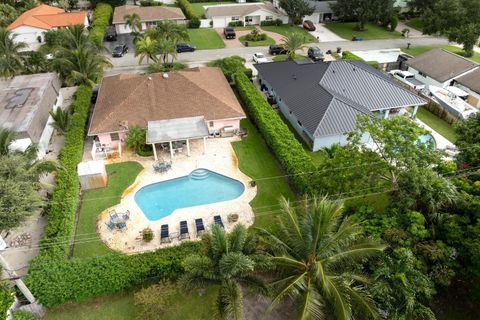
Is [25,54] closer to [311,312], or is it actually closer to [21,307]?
[21,307]

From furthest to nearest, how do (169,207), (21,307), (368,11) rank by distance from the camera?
(368,11), (169,207), (21,307)

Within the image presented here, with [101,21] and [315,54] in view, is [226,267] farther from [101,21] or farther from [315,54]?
[101,21]

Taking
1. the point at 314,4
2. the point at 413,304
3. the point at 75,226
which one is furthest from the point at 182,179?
the point at 314,4

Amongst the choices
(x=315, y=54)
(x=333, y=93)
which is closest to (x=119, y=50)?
(x=315, y=54)

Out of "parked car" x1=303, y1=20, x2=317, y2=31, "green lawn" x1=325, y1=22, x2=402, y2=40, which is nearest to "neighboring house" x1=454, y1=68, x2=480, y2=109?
"green lawn" x1=325, y1=22, x2=402, y2=40

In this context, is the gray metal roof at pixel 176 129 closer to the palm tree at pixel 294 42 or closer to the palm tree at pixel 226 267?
the palm tree at pixel 226 267

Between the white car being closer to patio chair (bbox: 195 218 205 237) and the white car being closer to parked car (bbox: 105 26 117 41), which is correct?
parked car (bbox: 105 26 117 41)

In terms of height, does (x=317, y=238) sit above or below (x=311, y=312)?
above

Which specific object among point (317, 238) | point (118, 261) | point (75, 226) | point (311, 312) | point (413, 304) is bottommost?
point (75, 226)
